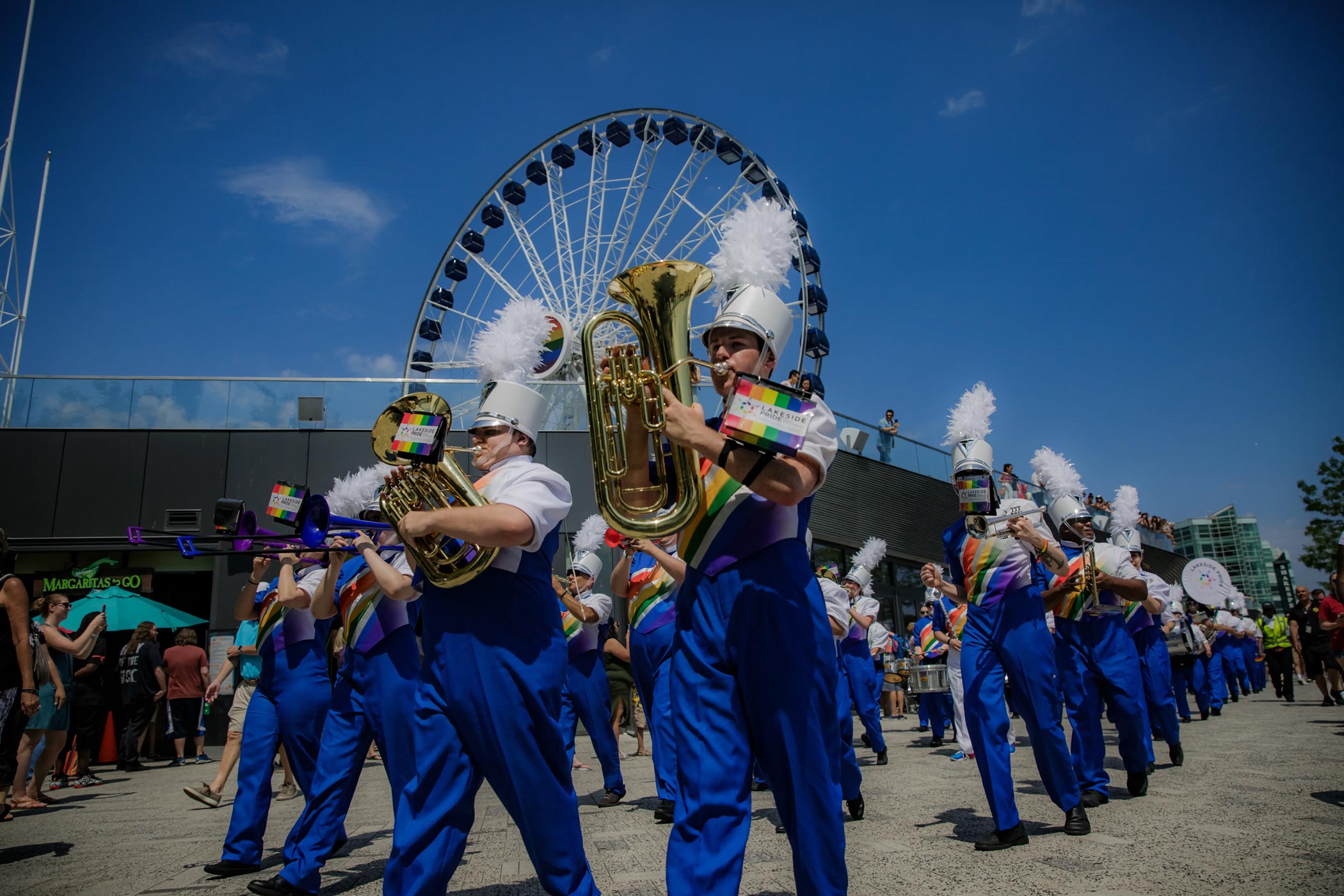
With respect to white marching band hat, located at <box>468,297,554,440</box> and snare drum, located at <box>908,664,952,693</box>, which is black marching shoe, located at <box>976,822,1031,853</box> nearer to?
white marching band hat, located at <box>468,297,554,440</box>

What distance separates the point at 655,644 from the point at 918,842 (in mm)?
2302

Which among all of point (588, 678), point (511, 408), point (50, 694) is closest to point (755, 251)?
point (511, 408)

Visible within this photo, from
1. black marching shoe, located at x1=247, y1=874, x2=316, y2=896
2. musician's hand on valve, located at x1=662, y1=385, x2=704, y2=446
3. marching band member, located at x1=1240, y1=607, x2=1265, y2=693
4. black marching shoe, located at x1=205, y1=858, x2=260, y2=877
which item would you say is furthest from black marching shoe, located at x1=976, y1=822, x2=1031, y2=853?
marching band member, located at x1=1240, y1=607, x2=1265, y2=693

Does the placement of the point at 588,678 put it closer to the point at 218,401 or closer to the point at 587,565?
the point at 587,565

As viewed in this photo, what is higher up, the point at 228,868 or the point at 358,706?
the point at 358,706

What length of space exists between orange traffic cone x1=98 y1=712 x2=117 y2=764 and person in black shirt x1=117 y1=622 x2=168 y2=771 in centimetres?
102

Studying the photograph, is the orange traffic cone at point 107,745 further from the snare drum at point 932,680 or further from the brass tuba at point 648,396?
the brass tuba at point 648,396

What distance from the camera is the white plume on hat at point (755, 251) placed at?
3135mm

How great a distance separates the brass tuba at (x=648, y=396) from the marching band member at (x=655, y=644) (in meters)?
2.64

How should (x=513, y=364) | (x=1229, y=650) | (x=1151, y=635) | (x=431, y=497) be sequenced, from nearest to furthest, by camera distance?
(x=431, y=497) < (x=513, y=364) < (x=1151, y=635) < (x=1229, y=650)

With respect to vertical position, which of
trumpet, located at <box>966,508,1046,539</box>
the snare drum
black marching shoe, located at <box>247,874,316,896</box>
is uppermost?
trumpet, located at <box>966,508,1046,539</box>

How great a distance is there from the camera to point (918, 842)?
4828 mm

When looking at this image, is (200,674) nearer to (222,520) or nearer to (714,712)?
(222,520)

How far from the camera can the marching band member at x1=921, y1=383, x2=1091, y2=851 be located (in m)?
4.61
